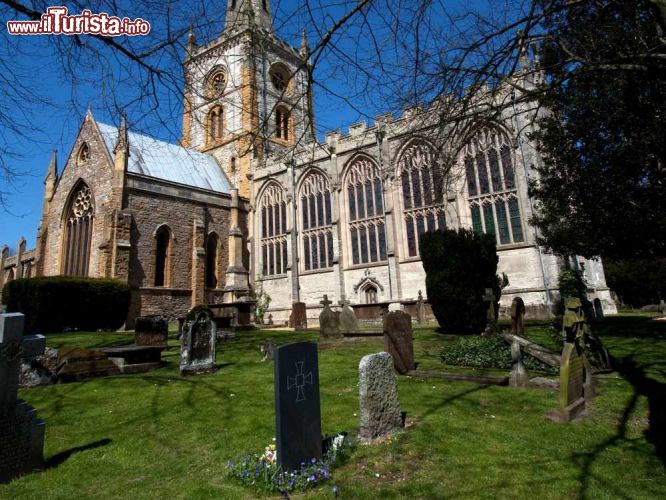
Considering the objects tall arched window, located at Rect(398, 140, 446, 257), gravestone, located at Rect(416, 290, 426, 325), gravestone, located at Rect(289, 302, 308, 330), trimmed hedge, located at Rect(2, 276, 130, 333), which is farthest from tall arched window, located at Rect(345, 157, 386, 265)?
trimmed hedge, located at Rect(2, 276, 130, 333)

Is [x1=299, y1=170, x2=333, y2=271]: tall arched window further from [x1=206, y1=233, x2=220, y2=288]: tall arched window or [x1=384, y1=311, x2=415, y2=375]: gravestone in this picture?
[x1=384, y1=311, x2=415, y2=375]: gravestone

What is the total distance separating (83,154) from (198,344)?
21.3m

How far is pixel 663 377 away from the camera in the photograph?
6016 millimetres

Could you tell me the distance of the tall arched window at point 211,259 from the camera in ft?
81.9

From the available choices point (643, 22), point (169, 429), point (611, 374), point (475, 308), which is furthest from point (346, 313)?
point (643, 22)

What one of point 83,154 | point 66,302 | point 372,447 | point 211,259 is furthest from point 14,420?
point 83,154

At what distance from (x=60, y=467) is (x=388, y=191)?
19.6m

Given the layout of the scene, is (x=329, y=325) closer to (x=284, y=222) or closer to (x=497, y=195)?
(x=497, y=195)

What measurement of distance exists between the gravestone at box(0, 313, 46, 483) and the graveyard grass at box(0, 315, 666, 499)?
170 millimetres

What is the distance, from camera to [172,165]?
25875 millimetres

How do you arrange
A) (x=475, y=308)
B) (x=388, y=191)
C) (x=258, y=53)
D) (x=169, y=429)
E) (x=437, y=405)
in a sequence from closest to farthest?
(x=258, y=53)
(x=169, y=429)
(x=437, y=405)
(x=475, y=308)
(x=388, y=191)

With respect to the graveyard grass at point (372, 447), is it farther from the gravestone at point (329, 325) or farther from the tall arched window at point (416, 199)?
the tall arched window at point (416, 199)

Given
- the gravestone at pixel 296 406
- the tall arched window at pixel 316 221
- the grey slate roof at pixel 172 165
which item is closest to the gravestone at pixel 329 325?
the gravestone at pixel 296 406

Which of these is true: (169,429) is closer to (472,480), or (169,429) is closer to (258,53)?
(472,480)
